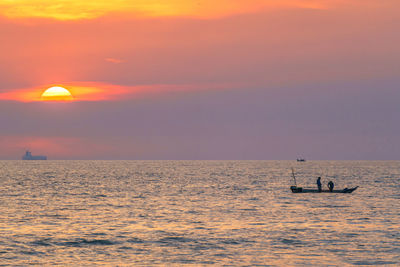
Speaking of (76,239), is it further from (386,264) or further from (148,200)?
(148,200)

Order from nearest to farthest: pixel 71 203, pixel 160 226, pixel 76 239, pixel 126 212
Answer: pixel 76 239, pixel 160 226, pixel 126 212, pixel 71 203

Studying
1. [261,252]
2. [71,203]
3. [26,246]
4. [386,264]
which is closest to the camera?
[386,264]

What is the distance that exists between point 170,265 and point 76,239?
38.2 ft

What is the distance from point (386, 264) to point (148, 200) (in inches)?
1948

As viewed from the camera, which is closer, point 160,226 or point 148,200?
point 160,226

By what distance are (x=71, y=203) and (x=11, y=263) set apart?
134ft

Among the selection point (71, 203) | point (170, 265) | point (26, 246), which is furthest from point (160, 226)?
point (71, 203)

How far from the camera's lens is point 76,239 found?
136ft

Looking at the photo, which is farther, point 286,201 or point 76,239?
point 286,201

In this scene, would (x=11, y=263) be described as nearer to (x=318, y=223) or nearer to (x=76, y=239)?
(x=76, y=239)

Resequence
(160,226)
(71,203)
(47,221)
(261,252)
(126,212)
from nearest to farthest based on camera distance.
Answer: (261,252)
(160,226)
(47,221)
(126,212)
(71,203)

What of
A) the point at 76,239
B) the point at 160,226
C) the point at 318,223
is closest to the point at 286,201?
the point at 318,223

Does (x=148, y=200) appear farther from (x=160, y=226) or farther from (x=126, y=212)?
(x=160, y=226)

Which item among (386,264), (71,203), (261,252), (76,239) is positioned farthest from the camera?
(71,203)
